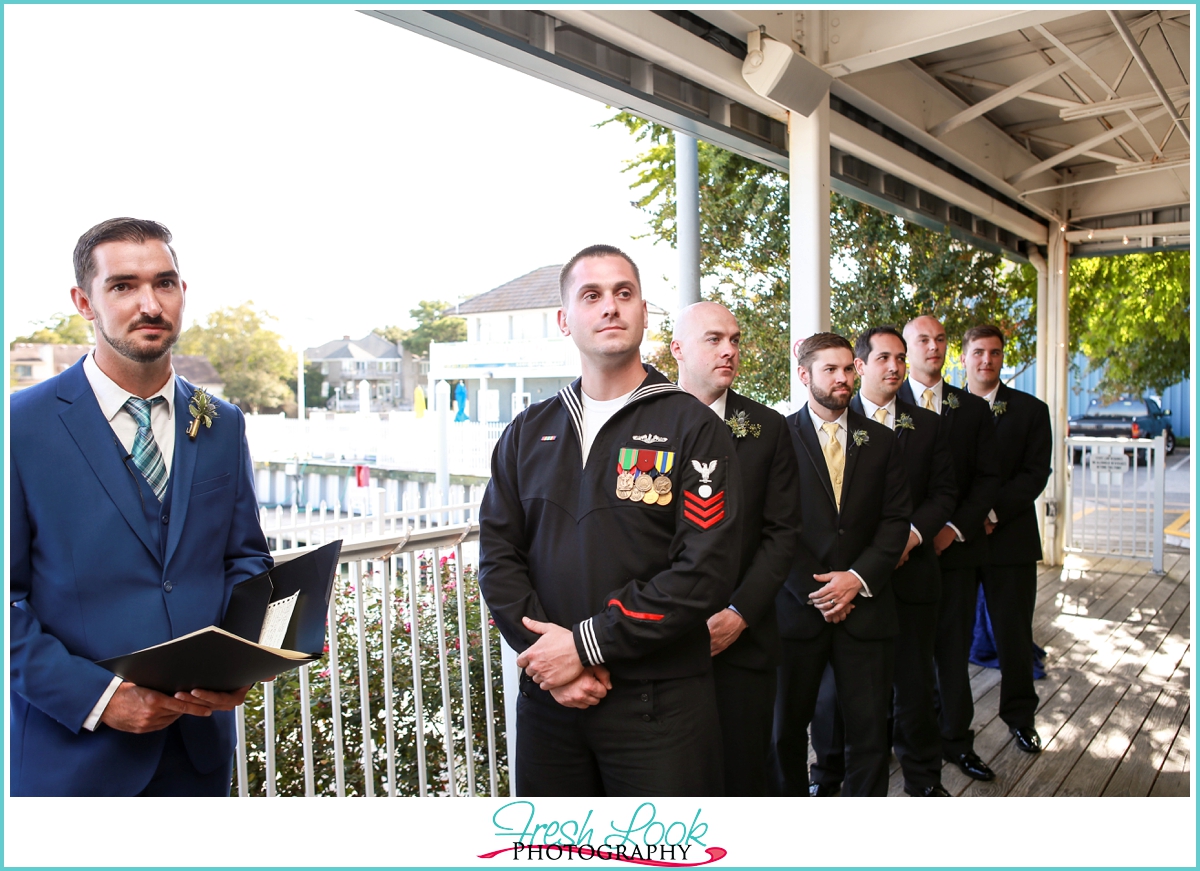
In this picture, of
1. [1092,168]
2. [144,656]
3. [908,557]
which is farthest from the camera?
[1092,168]

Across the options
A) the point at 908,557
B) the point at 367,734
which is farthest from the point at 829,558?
the point at 367,734

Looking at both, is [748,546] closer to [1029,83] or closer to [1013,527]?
[1013,527]

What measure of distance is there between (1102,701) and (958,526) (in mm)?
1649

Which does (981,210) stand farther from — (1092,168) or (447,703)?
(447,703)

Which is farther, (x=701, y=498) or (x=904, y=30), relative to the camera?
(x=904, y=30)

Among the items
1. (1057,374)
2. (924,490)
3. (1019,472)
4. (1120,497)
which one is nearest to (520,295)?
(1057,374)

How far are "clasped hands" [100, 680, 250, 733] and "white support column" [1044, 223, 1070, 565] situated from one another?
8.26 m

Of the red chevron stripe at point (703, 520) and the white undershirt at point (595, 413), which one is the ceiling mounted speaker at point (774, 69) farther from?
the red chevron stripe at point (703, 520)

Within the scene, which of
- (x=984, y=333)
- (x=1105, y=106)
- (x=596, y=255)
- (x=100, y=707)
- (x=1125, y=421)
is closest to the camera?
(x=100, y=707)

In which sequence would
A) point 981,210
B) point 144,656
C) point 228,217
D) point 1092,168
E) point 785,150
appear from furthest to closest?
point 228,217 → point 1092,168 → point 981,210 → point 785,150 → point 144,656

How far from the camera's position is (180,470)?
5.95 ft

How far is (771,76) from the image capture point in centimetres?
341

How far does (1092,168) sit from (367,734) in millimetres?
8371

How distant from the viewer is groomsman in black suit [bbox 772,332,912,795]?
2.87 m
